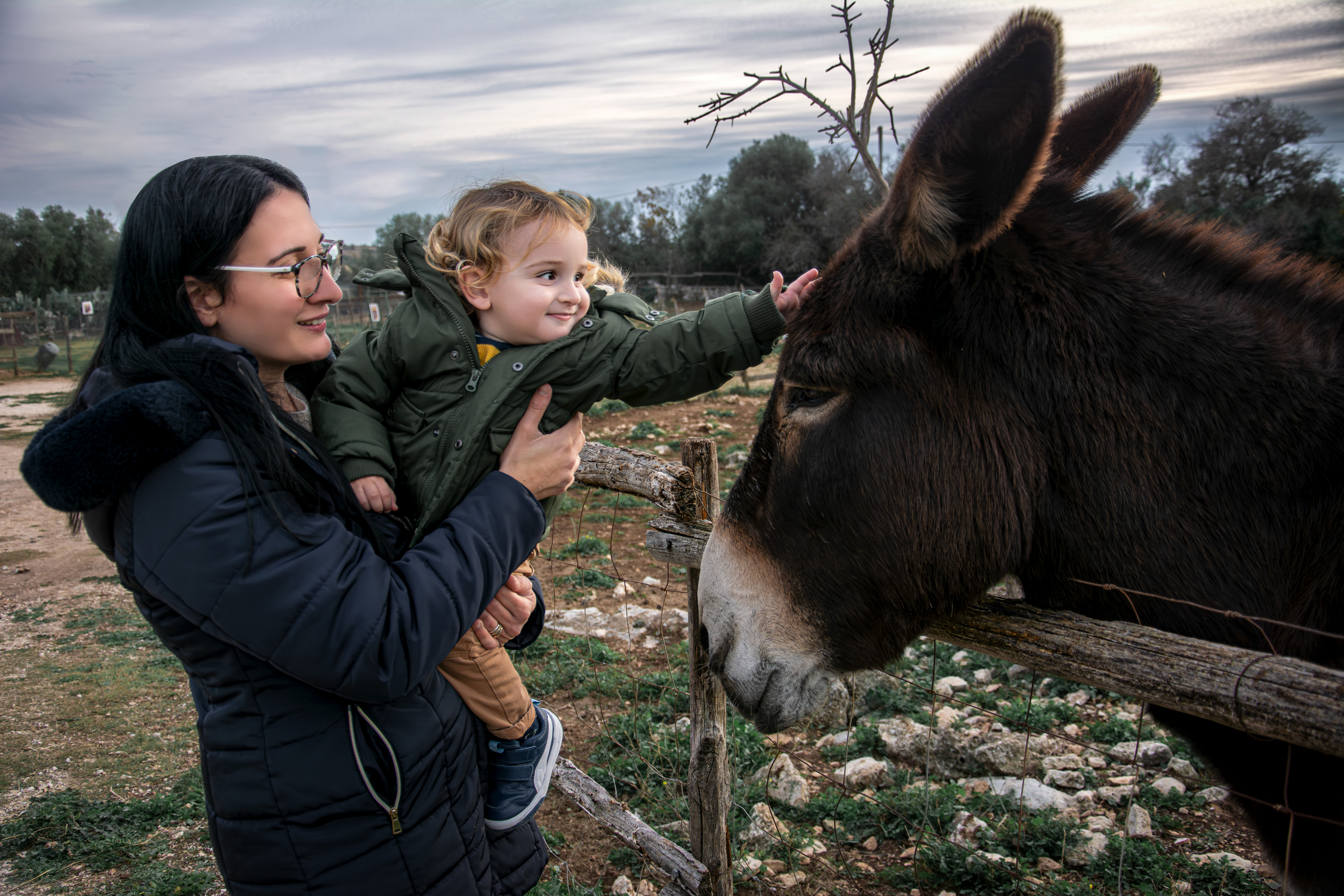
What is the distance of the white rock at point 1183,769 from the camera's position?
3943mm

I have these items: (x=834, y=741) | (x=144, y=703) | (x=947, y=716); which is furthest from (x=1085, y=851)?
(x=144, y=703)

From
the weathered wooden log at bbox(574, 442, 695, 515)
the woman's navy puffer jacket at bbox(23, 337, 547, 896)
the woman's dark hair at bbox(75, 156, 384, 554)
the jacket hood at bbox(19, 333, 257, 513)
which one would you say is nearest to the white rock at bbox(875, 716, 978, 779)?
the weathered wooden log at bbox(574, 442, 695, 515)

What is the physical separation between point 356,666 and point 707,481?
182cm

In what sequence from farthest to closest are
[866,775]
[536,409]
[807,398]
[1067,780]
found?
1. [866,775]
2. [1067,780]
3. [536,409]
4. [807,398]

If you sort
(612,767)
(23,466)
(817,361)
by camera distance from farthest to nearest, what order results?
(612,767)
(817,361)
(23,466)

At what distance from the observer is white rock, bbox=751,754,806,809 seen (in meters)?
3.96

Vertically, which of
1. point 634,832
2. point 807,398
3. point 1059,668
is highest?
point 807,398

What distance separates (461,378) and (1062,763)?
13.1 ft

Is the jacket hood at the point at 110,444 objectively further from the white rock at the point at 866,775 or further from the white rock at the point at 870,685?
the white rock at the point at 870,685

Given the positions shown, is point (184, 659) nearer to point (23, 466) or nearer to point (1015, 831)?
point (23, 466)

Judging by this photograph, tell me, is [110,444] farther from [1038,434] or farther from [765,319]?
[1038,434]

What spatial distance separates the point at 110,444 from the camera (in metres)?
1.39

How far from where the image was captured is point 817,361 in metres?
1.88

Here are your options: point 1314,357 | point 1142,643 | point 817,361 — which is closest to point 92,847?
point 817,361
